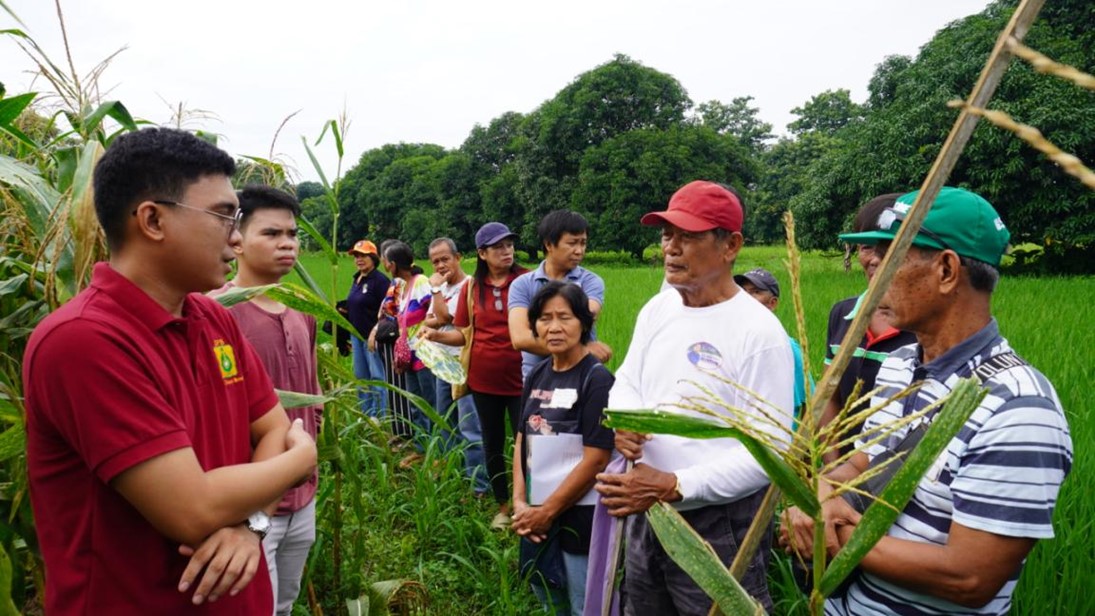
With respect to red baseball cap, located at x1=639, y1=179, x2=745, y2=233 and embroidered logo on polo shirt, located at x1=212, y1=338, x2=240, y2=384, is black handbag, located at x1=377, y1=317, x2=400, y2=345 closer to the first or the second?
red baseball cap, located at x1=639, y1=179, x2=745, y2=233

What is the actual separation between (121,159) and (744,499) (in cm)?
172

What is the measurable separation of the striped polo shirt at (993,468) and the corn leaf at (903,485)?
0.49 meters

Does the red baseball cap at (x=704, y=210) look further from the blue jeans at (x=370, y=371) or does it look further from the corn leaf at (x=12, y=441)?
the blue jeans at (x=370, y=371)

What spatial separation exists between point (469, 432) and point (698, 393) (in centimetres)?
273

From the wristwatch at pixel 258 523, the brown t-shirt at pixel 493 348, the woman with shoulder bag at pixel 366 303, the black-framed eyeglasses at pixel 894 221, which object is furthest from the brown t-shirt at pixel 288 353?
the woman with shoulder bag at pixel 366 303

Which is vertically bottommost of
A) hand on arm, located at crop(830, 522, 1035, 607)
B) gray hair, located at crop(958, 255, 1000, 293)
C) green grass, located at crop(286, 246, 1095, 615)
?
green grass, located at crop(286, 246, 1095, 615)

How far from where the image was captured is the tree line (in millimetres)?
12719

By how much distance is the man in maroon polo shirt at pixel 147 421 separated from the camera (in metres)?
1.01

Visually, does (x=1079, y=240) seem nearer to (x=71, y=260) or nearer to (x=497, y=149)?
(x=71, y=260)

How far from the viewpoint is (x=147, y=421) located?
1026mm

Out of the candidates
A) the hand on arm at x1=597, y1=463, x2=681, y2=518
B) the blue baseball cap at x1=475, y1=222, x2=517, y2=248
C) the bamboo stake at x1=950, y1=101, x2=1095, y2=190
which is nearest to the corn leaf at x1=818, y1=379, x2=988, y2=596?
the bamboo stake at x1=950, y1=101, x2=1095, y2=190

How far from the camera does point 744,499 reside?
1.85m

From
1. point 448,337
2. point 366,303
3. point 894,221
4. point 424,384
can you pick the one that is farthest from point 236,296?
point 366,303

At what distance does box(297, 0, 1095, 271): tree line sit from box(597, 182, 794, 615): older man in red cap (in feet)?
0.90
